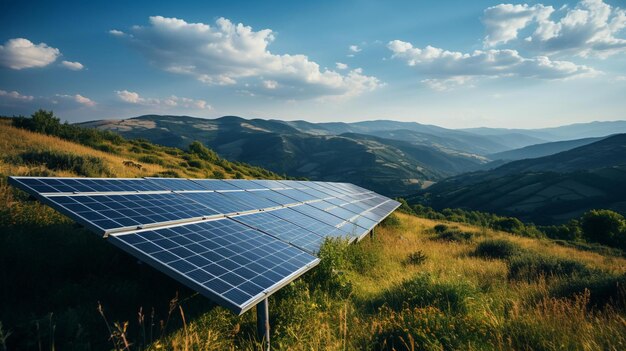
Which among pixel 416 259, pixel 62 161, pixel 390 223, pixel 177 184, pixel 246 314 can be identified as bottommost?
pixel 390 223

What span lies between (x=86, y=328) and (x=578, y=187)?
610 feet

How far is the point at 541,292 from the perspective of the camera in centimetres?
917

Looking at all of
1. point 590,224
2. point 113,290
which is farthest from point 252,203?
Answer: point 590,224

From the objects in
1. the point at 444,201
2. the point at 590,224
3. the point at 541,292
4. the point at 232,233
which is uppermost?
the point at 232,233

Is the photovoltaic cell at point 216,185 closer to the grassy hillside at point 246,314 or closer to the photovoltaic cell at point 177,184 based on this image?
the photovoltaic cell at point 177,184

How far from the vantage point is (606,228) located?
44344 millimetres

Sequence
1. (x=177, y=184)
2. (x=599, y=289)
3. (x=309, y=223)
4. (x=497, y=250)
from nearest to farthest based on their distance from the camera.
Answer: (x=599, y=289)
(x=309, y=223)
(x=177, y=184)
(x=497, y=250)

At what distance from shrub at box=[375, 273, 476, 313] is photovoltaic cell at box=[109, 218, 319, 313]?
8.99 ft

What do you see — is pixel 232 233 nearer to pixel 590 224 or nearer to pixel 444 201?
pixel 590 224

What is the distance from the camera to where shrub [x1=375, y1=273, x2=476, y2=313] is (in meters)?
7.74

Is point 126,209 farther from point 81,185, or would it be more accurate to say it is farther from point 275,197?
point 275,197

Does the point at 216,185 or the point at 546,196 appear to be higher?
the point at 216,185

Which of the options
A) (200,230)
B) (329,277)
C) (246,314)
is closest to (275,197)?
(329,277)

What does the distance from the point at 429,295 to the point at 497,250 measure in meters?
13.1
